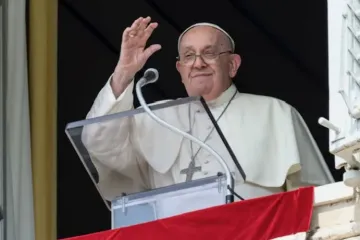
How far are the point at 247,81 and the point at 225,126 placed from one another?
1.03m

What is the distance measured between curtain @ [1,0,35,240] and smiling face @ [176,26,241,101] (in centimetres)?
58

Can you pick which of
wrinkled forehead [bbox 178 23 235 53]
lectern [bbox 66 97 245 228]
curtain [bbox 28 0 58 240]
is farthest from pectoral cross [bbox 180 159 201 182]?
curtain [bbox 28 0 58 240]

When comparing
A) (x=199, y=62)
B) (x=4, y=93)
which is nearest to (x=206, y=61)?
(x=199, y=62)

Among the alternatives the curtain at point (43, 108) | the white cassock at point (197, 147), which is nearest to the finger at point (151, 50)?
the white cassock at point (197, 147)

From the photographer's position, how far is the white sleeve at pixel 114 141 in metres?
4.39

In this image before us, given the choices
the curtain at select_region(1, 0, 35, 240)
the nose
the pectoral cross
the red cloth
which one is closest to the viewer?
the red cloth

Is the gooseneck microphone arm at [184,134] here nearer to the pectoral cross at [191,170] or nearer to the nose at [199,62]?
the pectoral cross at [191,170]

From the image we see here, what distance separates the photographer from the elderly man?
441 cm

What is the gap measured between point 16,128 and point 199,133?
0.80 m

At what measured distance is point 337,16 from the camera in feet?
13.1

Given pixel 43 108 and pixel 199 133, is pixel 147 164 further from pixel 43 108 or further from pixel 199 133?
pixel 43 108

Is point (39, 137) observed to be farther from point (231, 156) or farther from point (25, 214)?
point (231, 156)

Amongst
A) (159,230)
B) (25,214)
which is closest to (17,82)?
(25,214)

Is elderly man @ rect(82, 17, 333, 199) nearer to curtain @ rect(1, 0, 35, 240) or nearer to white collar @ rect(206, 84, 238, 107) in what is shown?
white collar @ rect(206, 84, 238, 107)
